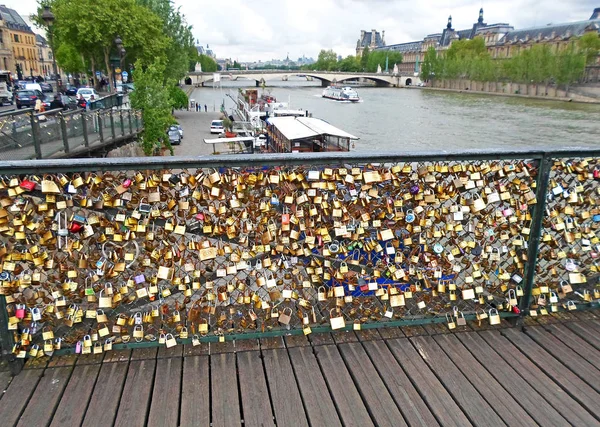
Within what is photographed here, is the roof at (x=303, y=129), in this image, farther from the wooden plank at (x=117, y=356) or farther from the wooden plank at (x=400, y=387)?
the wooden plank at (x=117, y=356)

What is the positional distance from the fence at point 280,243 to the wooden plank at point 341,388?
9.2 inches

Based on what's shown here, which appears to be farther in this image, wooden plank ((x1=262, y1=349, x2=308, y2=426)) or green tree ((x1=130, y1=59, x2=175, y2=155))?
green tree ((x1=130, y1=59, x2=175, y2=155))

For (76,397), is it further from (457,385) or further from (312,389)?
(457,385)

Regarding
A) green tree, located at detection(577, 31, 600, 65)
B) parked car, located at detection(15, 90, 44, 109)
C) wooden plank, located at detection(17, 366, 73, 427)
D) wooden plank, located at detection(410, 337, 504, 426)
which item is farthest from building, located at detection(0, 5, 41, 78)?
green tree, located at detection(577, 31, 600, 65)

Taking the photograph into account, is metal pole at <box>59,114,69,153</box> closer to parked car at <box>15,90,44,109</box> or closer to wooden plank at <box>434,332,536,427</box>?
wooden plank at <box>434,332,536,427</box>

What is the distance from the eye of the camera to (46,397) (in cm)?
288

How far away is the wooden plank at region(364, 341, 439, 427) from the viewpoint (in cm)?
278

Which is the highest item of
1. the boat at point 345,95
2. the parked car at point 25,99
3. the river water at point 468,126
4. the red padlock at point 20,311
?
the red padlock at point 20,311

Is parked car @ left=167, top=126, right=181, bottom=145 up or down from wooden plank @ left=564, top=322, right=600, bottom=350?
down

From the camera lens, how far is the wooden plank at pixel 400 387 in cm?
278

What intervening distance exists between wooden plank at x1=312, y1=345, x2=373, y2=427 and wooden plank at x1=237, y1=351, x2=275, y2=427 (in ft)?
1.28

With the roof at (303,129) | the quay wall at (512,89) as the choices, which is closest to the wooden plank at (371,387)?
the roof at (303,129)

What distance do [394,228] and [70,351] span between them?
241 centimetres

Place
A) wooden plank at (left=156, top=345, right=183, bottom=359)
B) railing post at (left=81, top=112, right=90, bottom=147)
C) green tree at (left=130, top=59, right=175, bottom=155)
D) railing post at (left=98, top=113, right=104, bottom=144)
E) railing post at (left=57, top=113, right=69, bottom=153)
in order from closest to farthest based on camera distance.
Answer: wooden plank at (left=156, top=345, right=183, bottom=359)
railing post at (left=57, top=113, right=69, bottom=153)
railing post at (left=81, top=112, right=90, bottom=147)
railing post at (left=98, top=113, right=104, bottom=144)
green tree at (left=130, top=59, right=175, bottom=155)
